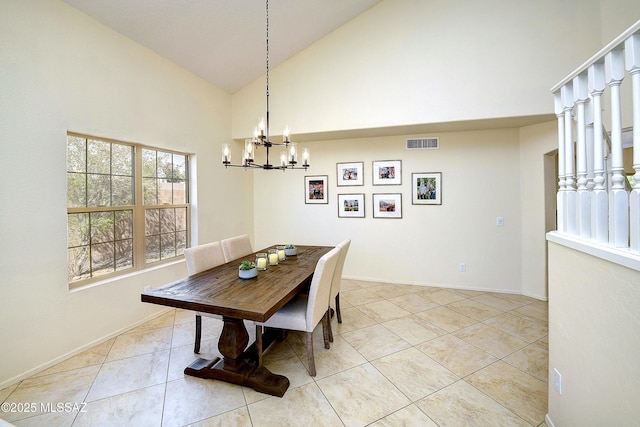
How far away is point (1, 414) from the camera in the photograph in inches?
70.2

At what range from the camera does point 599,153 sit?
1239 millimetres

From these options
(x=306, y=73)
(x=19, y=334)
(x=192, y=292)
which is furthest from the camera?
(x=306, y=73)

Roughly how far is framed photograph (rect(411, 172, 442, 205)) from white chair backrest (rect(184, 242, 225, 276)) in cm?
308

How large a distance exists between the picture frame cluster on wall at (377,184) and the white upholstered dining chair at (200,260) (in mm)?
2292

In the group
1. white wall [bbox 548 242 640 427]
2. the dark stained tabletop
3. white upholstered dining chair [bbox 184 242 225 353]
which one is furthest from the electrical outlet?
white upholstered dining chair [bbox 184 242 225 353]

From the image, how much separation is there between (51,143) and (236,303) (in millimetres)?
2256

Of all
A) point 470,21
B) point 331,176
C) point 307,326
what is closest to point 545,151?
point 470,21

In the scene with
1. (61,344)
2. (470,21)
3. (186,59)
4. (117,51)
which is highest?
(470,21)

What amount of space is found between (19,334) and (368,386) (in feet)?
9.20

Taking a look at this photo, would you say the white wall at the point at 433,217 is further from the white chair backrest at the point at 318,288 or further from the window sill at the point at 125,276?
the white chair backrest at the point at 318,288

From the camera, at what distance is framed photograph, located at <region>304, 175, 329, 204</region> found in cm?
479

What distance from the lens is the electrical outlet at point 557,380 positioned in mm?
1539

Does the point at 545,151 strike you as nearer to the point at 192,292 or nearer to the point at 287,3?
the point at 287,3

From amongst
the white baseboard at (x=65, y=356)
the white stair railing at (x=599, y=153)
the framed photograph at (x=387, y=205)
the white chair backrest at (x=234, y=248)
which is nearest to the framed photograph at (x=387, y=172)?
the framed photograph at (x=387, y=205)
